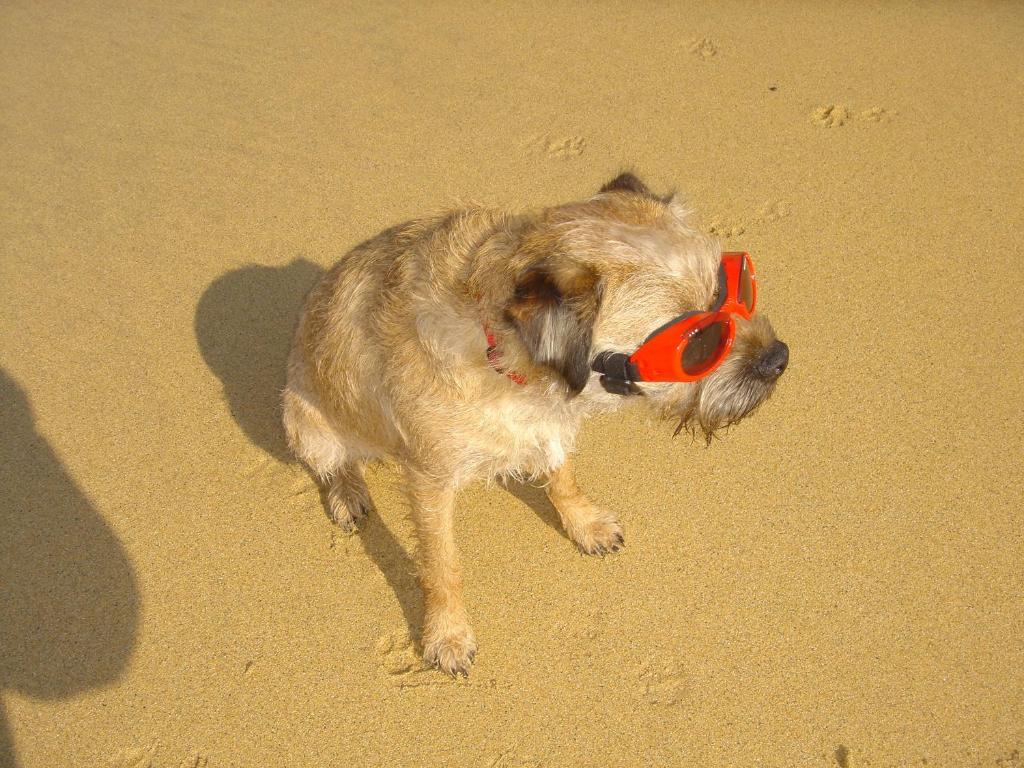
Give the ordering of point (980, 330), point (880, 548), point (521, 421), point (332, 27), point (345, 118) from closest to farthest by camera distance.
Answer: point (521, 421), point (880, 548), point (980, 330), point (345, 118), point (332, 27)

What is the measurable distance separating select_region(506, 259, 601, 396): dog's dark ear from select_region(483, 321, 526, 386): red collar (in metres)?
0.23

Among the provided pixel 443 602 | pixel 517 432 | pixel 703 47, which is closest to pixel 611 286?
A: pixel 517 432

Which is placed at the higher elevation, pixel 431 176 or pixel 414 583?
pixel 431 176

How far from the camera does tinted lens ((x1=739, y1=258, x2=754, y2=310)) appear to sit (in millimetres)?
2939

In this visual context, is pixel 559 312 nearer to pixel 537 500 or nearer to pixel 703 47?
pixel 537 500

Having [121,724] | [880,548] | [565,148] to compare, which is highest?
[565,148]

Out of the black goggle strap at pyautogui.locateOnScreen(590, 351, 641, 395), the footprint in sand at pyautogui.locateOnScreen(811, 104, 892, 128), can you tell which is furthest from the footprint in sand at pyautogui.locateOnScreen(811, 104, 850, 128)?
the black goggle strap at pyautogui.locateOnScreen(590, 351, 641, 395)

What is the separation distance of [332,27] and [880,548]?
6696 mm

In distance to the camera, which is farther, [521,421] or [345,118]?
[345,118]

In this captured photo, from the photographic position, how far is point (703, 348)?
2867 millimetres

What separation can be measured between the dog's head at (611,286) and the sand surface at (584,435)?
1.54 metres

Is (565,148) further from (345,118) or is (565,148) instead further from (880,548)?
(880,548)

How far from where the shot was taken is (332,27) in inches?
292

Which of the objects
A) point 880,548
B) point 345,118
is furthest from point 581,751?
point 345,118
